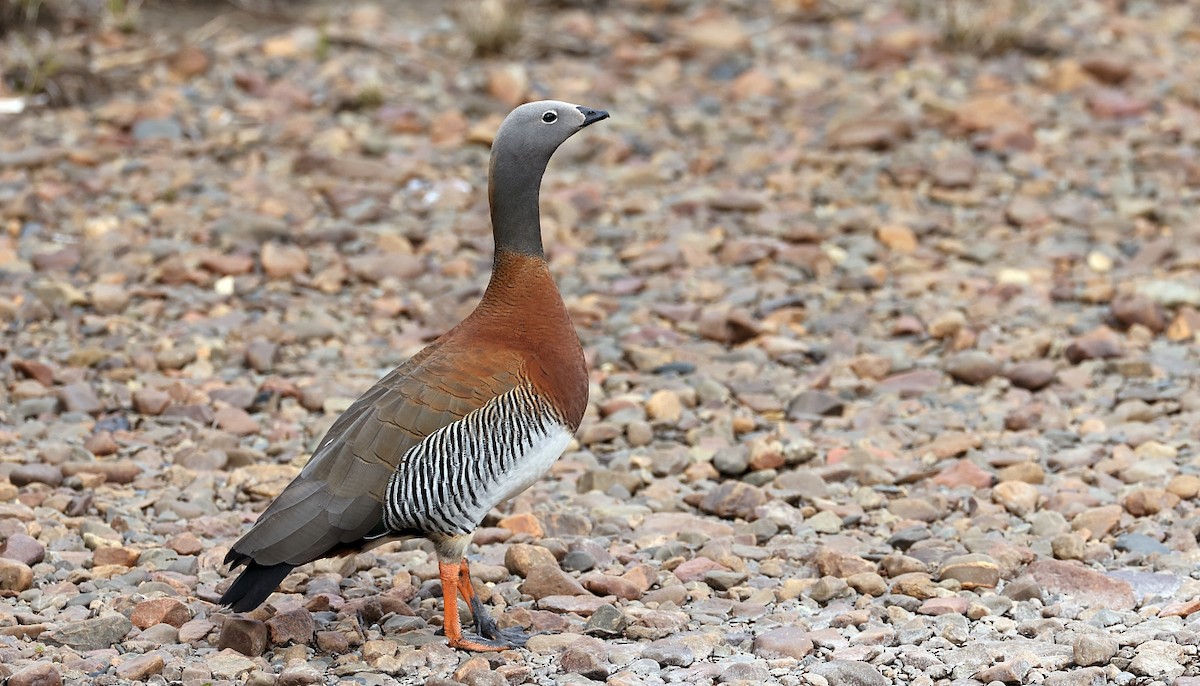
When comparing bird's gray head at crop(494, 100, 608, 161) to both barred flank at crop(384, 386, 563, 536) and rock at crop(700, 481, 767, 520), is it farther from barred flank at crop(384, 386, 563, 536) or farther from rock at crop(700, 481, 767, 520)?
rock at crop(700, 481, 767, 520)

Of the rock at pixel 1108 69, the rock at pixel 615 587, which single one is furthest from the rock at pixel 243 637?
the rock at pixel 1108 69

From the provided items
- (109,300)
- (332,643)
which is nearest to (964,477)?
(332,643)

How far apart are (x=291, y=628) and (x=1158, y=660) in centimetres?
283

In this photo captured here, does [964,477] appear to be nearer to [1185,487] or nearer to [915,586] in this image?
[1185,487]

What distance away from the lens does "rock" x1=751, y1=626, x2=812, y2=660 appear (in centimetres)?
503

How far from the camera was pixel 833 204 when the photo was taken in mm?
9898

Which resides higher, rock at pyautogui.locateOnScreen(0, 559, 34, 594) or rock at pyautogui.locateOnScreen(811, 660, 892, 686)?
rock at pyautogui.locateOnScreen(0, 559, 34, 594)

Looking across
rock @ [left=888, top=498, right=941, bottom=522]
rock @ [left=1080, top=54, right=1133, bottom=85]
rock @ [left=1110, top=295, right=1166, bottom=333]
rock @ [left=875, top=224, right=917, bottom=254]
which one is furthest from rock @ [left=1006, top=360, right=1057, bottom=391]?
rock @ [left=1080, top=54, right=1133, bottom=85]

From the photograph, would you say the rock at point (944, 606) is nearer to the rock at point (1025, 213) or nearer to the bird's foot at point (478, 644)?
the bird's foot at point (478, 644)

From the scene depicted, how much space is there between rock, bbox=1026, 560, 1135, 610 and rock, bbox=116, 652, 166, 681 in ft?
10.1

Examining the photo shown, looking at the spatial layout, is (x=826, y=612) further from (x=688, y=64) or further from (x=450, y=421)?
(x=688, y=64)

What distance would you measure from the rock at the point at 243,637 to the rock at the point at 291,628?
0.14ft

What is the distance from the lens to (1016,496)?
6.37m

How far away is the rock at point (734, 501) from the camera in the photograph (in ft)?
21.0
